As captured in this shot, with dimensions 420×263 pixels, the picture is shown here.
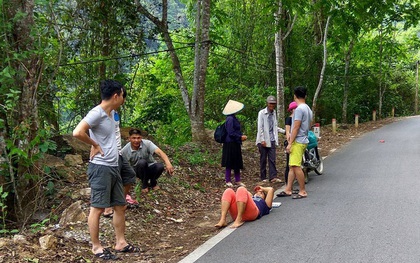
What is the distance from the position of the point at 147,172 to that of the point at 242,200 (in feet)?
6.32

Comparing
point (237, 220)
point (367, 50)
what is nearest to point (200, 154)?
point (237, 220)

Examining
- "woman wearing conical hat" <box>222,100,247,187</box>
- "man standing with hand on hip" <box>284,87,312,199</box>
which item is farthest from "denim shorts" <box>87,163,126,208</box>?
"woman wearing conical hat" <box>222,100,247,187</box>

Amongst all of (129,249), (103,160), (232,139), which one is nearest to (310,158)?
(232,139)

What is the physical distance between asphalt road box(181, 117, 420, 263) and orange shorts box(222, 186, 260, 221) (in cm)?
12

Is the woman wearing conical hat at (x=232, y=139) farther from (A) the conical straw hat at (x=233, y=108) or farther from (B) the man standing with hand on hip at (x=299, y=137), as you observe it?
(B) the man standing with hand on hip at (x=299, y=137)

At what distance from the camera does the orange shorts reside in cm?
602

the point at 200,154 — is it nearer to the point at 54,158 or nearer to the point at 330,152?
the point at 54,158

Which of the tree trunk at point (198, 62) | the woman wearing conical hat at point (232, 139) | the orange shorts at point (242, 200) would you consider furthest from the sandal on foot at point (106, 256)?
the tree trunk at point (198, 62)

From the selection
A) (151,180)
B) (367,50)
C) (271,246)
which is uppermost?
(367,50)

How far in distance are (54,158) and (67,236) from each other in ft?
9.69

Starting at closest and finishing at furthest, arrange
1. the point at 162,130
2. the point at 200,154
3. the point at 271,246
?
the point at 271,246
the point at 200,154
the point at 162,130

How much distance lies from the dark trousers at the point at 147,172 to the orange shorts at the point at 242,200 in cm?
150

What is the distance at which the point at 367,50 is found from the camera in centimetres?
2739

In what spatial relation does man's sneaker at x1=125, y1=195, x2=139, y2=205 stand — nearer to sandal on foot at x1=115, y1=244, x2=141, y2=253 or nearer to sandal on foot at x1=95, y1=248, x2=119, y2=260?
sandal on foot at x1=115, y1=244, x2=141, y2=253
